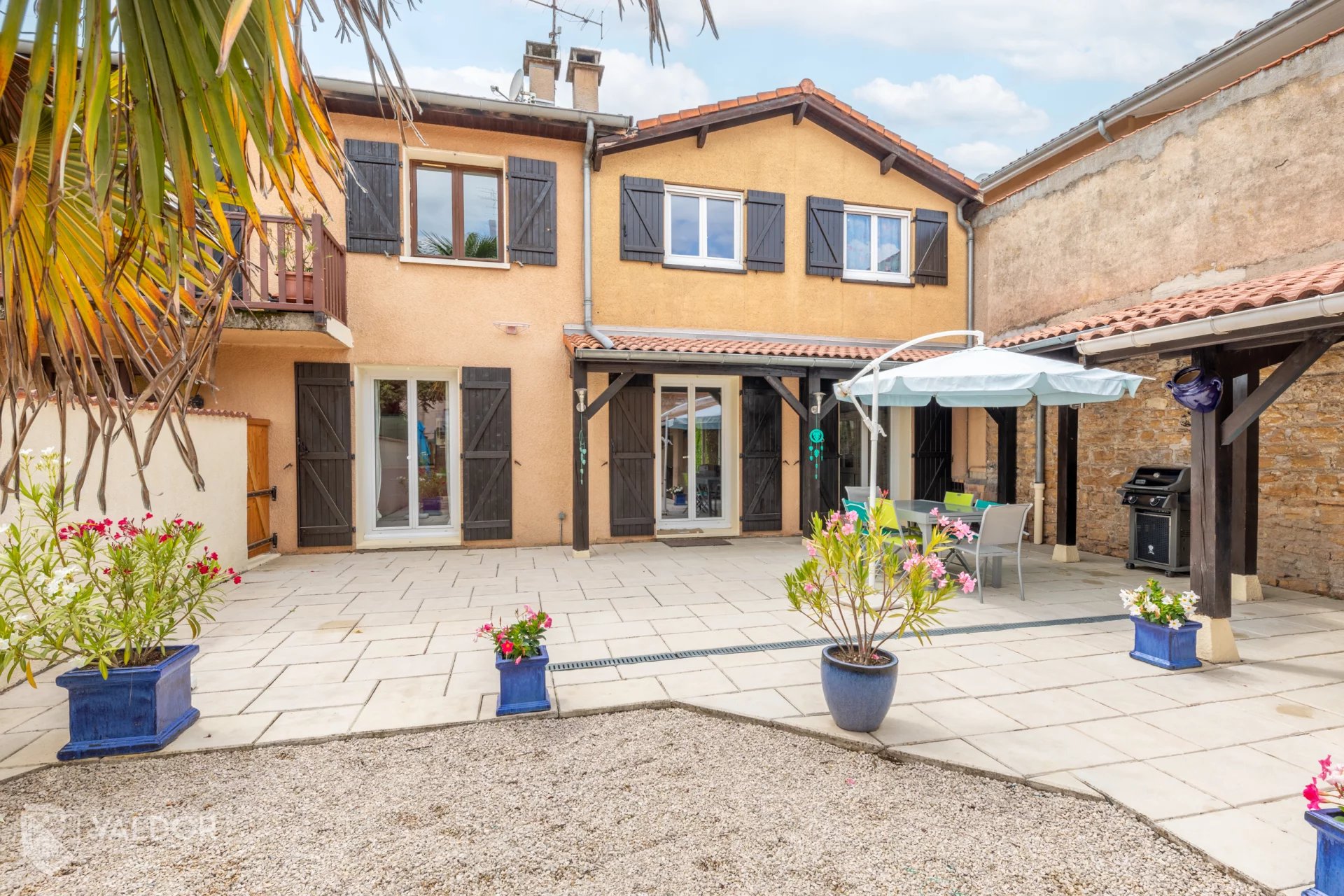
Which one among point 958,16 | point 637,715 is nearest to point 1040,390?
point 637,715

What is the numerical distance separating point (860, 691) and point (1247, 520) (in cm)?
511

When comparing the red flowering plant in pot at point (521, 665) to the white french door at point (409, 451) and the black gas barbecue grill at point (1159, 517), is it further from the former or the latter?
the black gas barbecue grill at point (1159, 517)

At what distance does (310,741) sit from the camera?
118 inches

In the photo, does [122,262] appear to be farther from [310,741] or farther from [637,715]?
[637,715]

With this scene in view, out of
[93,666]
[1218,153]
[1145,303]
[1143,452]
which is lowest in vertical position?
[93,666]

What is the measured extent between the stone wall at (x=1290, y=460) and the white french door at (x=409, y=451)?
Result: 316 inches

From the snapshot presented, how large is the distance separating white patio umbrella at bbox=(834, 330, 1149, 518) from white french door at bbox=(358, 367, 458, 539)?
503cm

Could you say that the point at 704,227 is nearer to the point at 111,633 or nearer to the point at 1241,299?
the point at 1241,299

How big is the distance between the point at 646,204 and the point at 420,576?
17.7ft

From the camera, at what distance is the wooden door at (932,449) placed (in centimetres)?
971

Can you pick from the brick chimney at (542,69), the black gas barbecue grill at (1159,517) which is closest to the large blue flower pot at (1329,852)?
the black gas barbecue grill at (1159,517)

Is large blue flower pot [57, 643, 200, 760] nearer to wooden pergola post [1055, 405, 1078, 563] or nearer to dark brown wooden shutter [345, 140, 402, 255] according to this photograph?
dark brown wooden shutter [345, 140, 402, 255]

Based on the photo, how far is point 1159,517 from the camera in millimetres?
6613

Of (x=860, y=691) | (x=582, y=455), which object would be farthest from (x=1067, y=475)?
(x=860, y=691)
